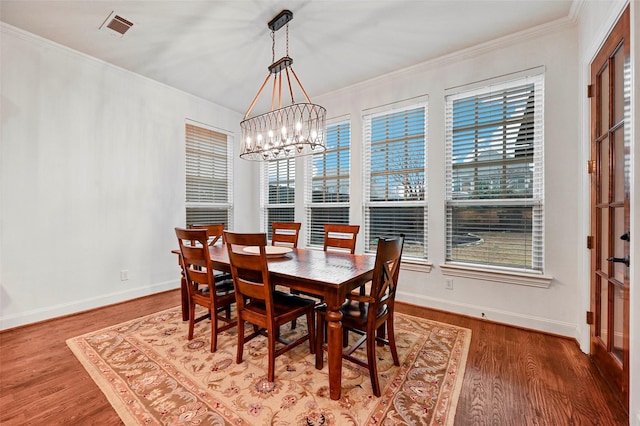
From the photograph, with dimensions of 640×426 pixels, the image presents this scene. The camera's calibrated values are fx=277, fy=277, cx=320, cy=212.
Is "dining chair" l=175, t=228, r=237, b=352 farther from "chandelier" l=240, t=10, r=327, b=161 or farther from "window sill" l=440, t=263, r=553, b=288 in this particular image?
"window sill" l=440, t=263, r=553, b=288

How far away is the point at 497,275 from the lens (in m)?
2.87

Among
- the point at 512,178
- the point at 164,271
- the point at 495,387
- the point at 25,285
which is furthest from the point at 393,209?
the point at 25,285

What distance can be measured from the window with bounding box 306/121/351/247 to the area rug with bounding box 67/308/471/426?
207cm

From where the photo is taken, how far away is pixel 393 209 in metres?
3.67

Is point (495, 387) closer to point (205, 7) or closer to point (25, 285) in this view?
point (205, 7)

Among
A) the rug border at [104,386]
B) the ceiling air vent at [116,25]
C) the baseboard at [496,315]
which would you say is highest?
the ceiling air vent at [116,25]

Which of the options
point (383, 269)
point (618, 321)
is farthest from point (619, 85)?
point (383, 269)

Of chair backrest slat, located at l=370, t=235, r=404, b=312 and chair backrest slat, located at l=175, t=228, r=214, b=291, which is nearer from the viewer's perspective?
chair backrest slat, located at l=370, t=235, r=404, b=312

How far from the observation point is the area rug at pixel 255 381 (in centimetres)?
157

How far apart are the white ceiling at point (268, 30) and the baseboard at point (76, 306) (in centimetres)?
282

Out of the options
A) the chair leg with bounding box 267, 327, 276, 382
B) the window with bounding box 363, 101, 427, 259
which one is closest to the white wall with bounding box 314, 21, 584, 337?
the window with bounding box 363, 101, 427, 259

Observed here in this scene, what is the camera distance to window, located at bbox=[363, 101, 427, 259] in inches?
135

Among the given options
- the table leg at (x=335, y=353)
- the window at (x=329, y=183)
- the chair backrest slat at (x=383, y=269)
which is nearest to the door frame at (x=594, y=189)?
the chair backrest slat at (x=383, y=269)

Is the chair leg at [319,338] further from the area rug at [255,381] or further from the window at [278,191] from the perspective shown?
the window at [278,191]
